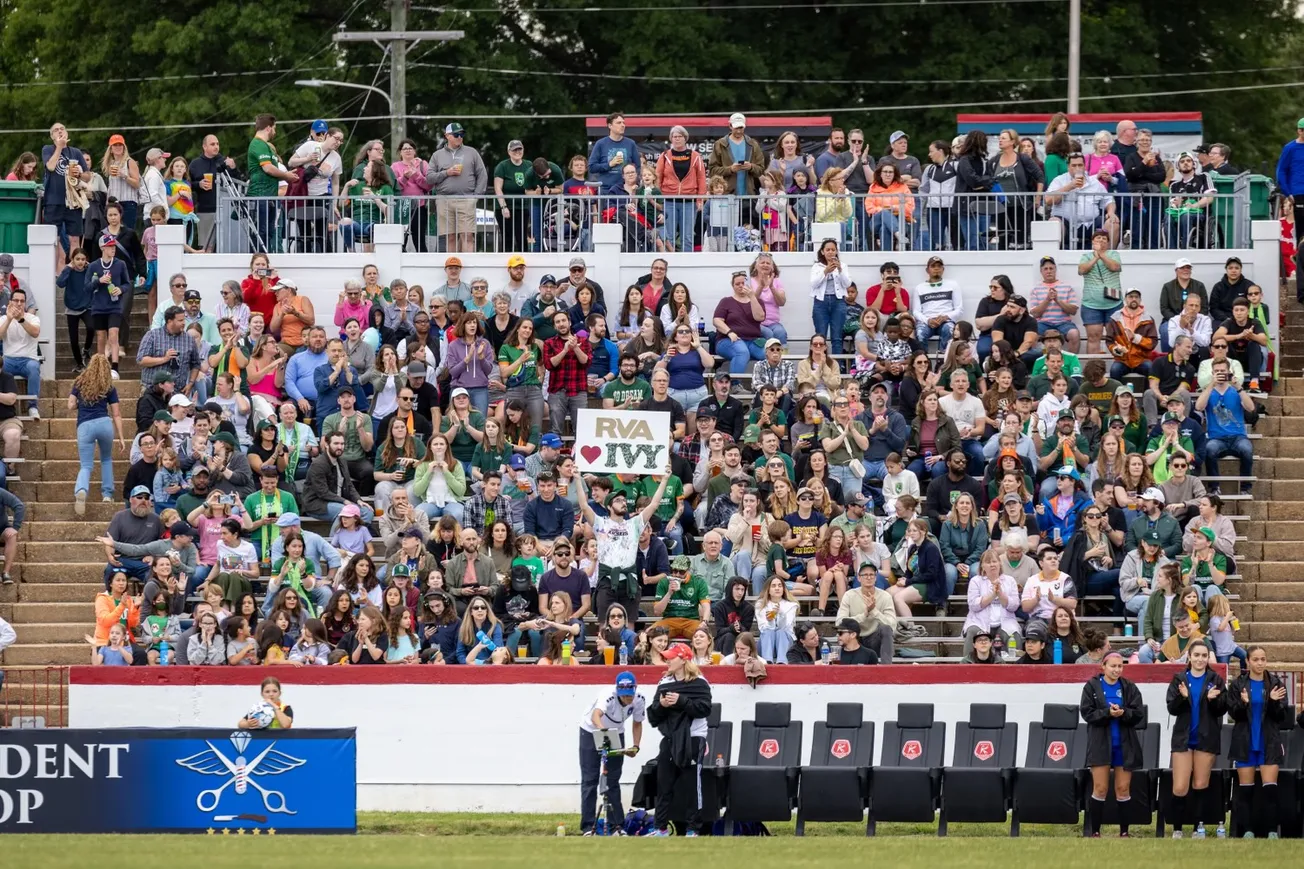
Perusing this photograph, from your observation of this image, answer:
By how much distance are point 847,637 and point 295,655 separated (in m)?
5.71

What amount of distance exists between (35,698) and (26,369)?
5.69 metres

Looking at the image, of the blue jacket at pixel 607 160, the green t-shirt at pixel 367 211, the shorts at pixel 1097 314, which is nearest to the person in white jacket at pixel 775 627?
the shorts at pixel 1097 314

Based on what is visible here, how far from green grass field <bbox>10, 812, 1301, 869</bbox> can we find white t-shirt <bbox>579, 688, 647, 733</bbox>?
1.15 metres

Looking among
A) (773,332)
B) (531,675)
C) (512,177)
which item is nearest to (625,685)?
(531,675)

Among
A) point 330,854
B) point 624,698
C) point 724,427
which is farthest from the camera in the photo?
point 724,427

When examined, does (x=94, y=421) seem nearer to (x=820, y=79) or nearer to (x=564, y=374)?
(x=564, y=374)

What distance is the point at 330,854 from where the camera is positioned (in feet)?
63.9

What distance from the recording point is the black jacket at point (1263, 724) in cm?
2220

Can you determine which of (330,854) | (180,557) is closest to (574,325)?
(180,557)

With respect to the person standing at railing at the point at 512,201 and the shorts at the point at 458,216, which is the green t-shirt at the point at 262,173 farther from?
the person standing at railing at the point at 512,201

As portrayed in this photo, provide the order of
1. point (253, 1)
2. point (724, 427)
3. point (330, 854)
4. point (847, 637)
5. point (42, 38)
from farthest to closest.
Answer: point (42, 38) < point (253, 1) < point (724, 427) < point (847, 637) < point (330, 854)

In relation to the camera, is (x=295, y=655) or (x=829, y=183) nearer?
(x=295, y=655)

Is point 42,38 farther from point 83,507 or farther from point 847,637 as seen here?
point 847,637

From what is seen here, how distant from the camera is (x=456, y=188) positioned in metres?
32.0
